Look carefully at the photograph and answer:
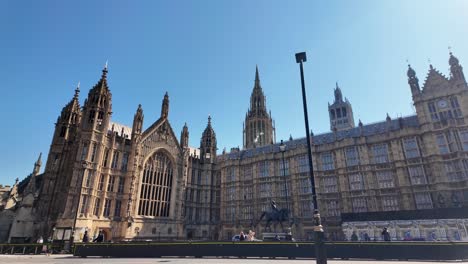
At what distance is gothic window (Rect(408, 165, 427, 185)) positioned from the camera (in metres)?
34.3

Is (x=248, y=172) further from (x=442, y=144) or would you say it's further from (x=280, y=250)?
(x=280, y=250)

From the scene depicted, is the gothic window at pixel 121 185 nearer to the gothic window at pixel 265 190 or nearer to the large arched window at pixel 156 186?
the large arched window at pixel 156 186

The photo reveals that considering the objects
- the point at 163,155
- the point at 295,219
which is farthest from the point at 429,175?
the point at 163,155

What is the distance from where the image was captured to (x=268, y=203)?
1829 inches

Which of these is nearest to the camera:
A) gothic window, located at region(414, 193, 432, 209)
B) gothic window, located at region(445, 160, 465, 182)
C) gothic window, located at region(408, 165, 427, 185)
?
gothic window, located at region(445, 160, 465, 182)

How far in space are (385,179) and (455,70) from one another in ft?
59.9

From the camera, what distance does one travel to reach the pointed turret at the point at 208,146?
5684 cm

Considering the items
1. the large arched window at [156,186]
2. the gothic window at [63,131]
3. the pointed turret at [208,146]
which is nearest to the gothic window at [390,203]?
the pointed turret at [208,146]

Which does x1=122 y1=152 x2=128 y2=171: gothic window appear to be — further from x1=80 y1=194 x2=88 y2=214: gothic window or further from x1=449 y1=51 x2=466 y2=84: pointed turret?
x1=449 y1=51 x2=466 y2=84: pointed turret

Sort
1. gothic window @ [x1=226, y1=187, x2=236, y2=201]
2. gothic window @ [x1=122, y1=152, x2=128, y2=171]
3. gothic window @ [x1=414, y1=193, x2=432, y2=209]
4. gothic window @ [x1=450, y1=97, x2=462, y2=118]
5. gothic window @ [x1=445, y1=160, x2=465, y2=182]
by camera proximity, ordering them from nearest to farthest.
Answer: gothic window @ [x1=445, y1=160, x2=465, y2=182], gothic window @ [x1=414, y1=193, x2=432, y2=209], gothic window @ [x1=450, y1=97, x2=462, y2=118], gothic window @ [x1=122, y1=152, x2=128, y2=171], gothic window @ [x1=226, y1=187, x2=236, y2=201]

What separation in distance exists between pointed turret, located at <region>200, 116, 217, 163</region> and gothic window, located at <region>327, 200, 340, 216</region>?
26566 mm

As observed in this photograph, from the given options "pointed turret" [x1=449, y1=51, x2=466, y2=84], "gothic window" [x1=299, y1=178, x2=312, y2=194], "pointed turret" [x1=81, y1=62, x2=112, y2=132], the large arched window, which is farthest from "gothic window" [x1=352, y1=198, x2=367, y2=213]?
"pointed turret" [x1=81, y1=62, x2=112, y2=132]

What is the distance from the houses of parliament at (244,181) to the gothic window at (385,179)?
5.8 inches

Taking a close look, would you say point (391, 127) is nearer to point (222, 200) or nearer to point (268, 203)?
point (268, 203)
